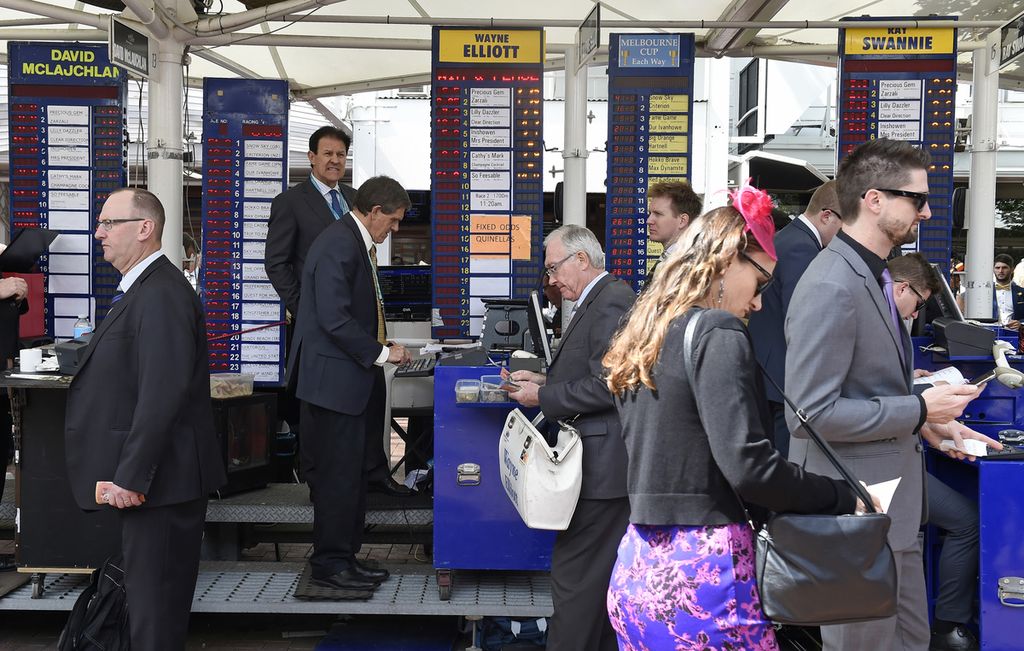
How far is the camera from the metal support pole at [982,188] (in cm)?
666

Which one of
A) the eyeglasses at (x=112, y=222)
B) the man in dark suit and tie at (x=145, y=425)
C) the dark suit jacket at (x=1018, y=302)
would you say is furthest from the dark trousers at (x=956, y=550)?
the dark suit jacket at (x=1018, y=302)

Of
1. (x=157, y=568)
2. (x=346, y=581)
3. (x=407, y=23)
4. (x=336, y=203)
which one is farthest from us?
(x=407, y=23)

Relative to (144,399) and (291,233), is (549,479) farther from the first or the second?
(291,233)

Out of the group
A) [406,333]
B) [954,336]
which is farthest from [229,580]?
[954,336]

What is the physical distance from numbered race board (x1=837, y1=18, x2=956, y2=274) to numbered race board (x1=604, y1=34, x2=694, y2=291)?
108cm

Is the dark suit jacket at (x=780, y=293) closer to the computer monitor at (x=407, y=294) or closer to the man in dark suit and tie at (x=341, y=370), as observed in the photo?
the man in dark suit and tie at (x=341, y=370)

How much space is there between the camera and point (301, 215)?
5.50 metres

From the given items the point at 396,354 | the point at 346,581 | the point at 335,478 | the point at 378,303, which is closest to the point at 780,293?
the point at 396,354

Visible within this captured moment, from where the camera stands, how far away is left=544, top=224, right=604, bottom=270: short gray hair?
143 inches

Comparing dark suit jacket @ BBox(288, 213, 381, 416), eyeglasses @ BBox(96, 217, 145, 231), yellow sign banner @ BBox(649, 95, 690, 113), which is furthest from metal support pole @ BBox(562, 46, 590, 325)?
eyeglasses @ BBox(96, 217, 145, 231)

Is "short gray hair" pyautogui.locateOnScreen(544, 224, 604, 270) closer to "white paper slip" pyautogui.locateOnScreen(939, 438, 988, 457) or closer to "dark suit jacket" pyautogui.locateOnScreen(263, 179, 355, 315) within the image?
"white paper slip" pyautogui.locateOnScreen(939, 438, 988, 457)

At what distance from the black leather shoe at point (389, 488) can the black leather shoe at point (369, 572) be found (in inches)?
19.1

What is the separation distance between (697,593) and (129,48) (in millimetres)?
4418

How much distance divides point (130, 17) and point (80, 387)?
2.83 metres
